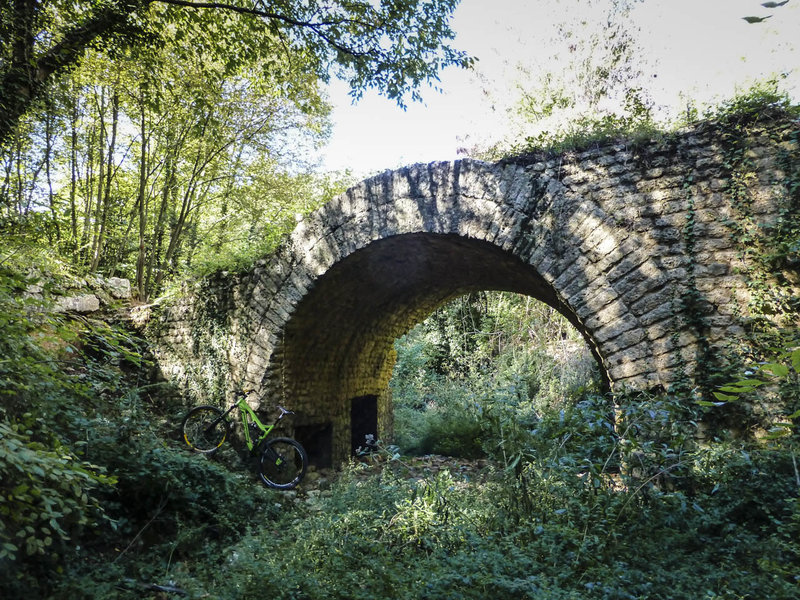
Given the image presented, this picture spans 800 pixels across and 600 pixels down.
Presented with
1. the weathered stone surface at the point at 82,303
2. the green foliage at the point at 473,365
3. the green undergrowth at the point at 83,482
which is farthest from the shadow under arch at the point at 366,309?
the weathered stone surface at the point at 82,303

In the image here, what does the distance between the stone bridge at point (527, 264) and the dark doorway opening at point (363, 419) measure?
762mm

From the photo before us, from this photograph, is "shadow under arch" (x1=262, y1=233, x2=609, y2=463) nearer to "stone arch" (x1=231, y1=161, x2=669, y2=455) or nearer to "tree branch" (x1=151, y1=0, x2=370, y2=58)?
"stone arch" (x1=231, y1=161, x2=669, y2=455)

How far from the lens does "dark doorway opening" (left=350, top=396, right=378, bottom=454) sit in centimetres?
869

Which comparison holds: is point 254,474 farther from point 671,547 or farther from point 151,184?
point 151,184

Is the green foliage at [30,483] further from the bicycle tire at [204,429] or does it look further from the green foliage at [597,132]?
the green foliage at [597,132]

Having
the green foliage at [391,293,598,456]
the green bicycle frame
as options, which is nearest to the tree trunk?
the green bicycle frame

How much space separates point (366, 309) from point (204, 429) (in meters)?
2.85

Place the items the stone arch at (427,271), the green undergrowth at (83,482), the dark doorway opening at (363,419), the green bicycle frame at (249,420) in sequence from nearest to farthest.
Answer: the green undergrowth at (83,482) < the stone arch at (427,271) < the green bicycle frame at (249,420) < the dark doorway opening at (363,419)

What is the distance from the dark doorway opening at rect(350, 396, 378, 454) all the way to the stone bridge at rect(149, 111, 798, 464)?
762 mm

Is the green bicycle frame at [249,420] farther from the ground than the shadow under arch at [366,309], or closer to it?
closer to it

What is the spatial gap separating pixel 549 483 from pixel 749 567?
125 cm

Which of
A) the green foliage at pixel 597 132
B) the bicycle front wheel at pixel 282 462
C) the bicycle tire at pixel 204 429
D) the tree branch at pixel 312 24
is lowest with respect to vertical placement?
the bicycle front wheel at pixel 282 462

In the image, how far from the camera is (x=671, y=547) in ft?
9.49

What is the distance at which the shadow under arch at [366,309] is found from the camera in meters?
6.05
